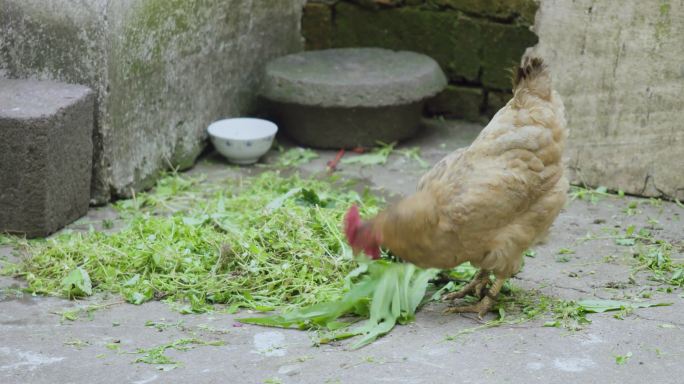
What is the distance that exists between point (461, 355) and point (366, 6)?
489 centimetres

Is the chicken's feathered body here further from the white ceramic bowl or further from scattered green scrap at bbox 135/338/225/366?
the white ceramic bowl

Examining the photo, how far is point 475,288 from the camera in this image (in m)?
5.00

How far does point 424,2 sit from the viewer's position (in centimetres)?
841

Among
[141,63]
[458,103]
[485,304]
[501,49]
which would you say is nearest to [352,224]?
[485,304]

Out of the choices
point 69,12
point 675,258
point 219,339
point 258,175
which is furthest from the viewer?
point 258,175

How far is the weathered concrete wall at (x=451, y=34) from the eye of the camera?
8219 millimetres

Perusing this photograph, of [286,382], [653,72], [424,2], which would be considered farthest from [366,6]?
[286,382]

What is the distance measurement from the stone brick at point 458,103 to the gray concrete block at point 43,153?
138 inches

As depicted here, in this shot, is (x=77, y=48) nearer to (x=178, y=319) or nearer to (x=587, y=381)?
(x=178, y=319)

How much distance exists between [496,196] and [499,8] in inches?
159

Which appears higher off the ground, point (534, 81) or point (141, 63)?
point (534, 81)

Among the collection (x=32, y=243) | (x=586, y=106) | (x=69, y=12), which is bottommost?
(x=32, y=243)

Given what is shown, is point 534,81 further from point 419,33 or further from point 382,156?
point 419,33

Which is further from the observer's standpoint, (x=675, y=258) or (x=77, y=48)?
(x=77, y=48)
